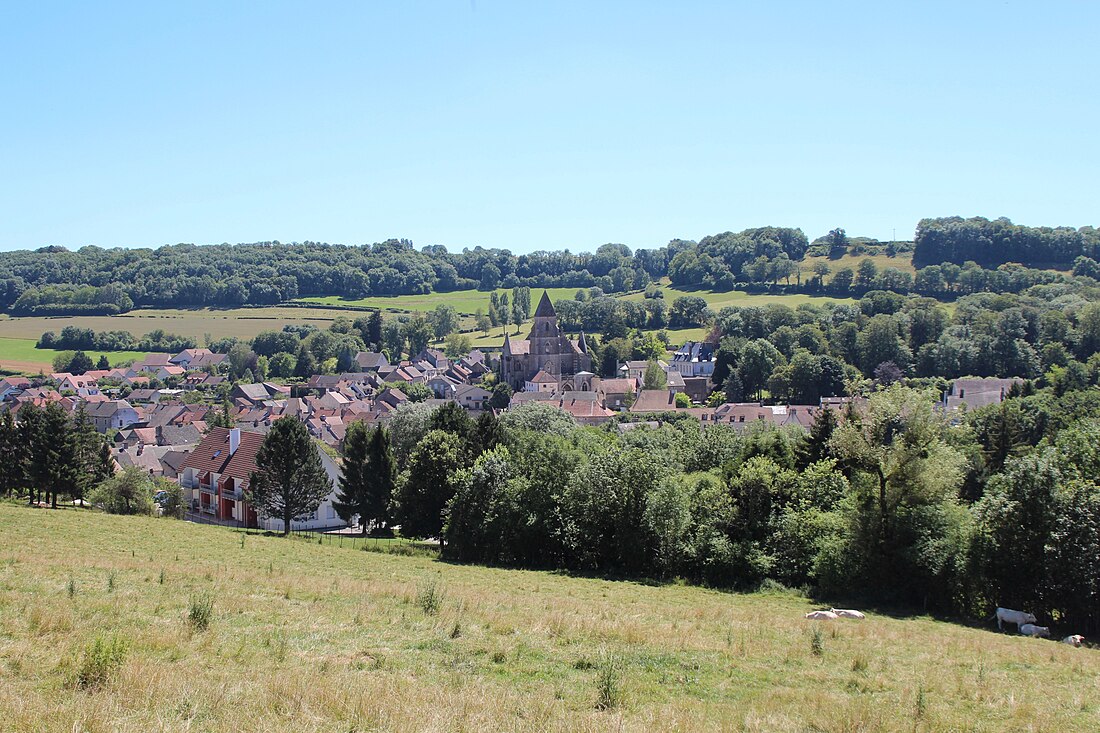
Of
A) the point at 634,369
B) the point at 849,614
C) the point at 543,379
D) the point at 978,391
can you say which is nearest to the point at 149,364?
the point at 543,379

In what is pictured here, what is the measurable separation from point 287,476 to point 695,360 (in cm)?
10206

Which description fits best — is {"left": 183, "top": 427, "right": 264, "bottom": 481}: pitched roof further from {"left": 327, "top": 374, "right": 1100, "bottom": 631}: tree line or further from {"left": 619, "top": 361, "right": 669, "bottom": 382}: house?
{"left": 619, "top": 361, "right": 669, "bottom": 382}: house

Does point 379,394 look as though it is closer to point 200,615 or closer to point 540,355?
point 540,355

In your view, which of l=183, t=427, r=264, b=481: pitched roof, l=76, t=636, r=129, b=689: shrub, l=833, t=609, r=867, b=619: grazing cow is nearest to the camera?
l=76, t=636, r=129, b=689: shrub

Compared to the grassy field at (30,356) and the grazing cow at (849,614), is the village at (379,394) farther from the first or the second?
the grazing cow at (849,614)

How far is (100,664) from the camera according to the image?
8766mm

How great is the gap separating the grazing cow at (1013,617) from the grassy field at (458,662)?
96.7 inches

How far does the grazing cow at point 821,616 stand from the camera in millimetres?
19670

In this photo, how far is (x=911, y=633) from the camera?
18203 millimetres

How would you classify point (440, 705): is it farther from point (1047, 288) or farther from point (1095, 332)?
point (1047, 288)

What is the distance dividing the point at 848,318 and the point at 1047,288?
39221 mm

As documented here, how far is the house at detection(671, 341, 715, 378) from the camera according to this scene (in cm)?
13198

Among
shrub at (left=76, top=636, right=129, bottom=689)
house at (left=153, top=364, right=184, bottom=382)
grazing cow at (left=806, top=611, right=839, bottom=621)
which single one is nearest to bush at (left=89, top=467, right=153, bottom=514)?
grazing cow at (left=806, top=611, right=839, bottom=621)

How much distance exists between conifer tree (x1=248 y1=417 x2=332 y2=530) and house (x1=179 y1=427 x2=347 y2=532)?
2.55 m
